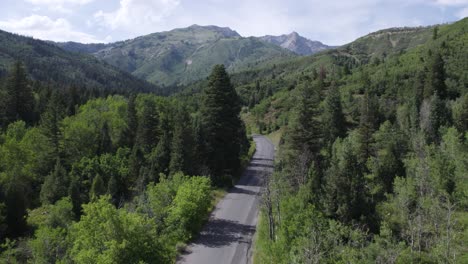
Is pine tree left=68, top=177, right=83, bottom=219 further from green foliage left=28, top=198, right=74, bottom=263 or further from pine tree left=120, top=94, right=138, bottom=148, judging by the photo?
pine tree left=120, top=94, right=138, bottom=148

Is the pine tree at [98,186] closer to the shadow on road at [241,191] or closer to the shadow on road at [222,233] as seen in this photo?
the shadow on road at [241,191]

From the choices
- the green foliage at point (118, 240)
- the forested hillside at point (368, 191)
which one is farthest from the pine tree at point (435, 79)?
the green foliage at point (118, 240)

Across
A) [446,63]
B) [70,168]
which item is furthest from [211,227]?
[446,63]

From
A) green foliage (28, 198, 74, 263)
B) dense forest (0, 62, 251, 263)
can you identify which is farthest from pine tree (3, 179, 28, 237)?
green foliage (28, 198, 74, 263)

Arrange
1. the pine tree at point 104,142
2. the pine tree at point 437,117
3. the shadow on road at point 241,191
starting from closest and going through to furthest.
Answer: the shadow on road at point 241,191
the pine tree at point 437,117
the pine tree at point 104,142

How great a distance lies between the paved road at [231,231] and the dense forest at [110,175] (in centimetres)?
175

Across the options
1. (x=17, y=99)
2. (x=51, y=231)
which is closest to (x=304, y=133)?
(x=51, y=231)

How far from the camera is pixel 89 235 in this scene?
96.3ft

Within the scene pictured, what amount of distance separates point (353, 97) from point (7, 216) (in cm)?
8948

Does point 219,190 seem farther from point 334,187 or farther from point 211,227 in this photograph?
point 334,187

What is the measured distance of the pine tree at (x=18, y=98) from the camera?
10100cm

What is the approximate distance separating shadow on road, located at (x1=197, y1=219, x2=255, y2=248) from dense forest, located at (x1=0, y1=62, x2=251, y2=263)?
163 cm

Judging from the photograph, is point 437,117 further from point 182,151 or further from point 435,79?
point 182,151

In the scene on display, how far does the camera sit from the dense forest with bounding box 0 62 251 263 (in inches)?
1166
